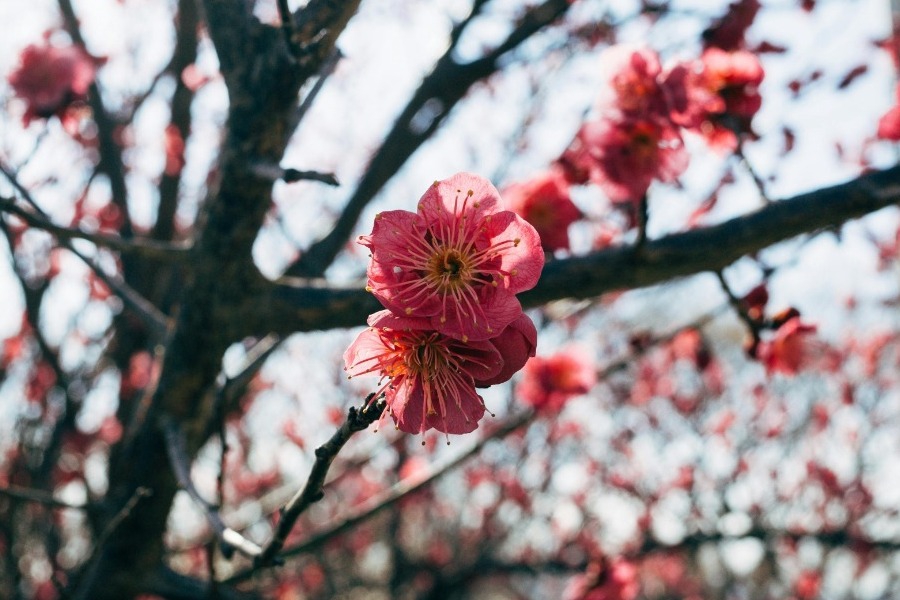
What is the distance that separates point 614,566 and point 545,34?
2837mm

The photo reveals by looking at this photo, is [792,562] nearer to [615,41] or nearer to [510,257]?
[615,41]

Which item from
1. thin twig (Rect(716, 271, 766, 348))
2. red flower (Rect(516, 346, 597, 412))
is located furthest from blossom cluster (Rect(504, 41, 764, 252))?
red flower (Rect(516, 346, 597, 412))

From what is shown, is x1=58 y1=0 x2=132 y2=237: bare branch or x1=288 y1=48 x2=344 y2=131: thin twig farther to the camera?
x1=58 y1=0 x2=132 y2=237: bare branch

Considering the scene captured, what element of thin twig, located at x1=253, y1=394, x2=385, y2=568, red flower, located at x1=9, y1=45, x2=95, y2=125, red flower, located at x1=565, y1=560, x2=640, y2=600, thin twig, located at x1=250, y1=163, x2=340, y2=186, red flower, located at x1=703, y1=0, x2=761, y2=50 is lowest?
red flower, located at x1=565, y1=560, x2=640, y2=600

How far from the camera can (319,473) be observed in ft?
3.94

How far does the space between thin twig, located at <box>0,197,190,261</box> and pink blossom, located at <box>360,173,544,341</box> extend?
1071mm

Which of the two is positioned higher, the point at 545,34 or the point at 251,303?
the point at 545,34

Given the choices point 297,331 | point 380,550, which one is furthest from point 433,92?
point 380,550

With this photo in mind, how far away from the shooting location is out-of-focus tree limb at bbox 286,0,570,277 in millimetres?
3180

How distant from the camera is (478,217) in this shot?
1.17 meters

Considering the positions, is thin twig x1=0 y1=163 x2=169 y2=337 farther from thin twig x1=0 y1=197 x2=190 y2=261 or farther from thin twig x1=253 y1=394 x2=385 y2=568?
thin twig x1=253 y1=394 x2=385 y2=568

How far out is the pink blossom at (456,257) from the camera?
106cm

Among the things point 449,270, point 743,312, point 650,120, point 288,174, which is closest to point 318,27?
point 288,174

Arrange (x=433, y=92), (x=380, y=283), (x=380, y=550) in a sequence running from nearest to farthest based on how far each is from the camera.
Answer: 1. (x=380, y=283)
2. (x=433, y=92)
3. (x=380, y=550)
